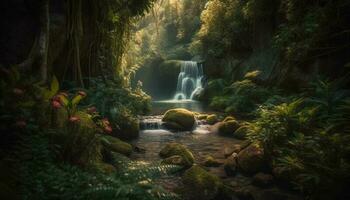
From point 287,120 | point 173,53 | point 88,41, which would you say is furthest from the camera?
point 173,53

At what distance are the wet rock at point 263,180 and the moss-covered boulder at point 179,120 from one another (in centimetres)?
574

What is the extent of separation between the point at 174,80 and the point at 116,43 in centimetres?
1423

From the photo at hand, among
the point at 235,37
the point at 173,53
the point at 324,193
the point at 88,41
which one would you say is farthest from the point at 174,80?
the point at 324,193

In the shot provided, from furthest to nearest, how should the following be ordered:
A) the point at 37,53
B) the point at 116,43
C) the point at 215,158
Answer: the point at 116,43, the point at 215,158, the point at 37,53

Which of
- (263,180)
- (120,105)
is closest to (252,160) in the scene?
(263,180)

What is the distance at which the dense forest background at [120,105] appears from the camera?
4.04 m

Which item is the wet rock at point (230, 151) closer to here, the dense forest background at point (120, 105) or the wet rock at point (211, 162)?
the dense forest background at point (120, 105)

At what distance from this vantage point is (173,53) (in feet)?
95.1

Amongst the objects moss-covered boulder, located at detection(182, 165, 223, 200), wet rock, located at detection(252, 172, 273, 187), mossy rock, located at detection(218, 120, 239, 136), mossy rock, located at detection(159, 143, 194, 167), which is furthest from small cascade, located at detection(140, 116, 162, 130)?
wet rock, located at detection(252, 172, 273, 187)

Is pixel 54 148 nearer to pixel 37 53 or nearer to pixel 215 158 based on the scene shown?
pixel 37 53

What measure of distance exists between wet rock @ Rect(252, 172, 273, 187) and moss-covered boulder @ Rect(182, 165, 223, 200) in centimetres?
86

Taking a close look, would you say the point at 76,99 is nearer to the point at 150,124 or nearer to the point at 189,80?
the point at 150,124

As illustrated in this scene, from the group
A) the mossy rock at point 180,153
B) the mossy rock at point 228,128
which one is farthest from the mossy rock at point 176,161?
the mossy rock at point 228,128

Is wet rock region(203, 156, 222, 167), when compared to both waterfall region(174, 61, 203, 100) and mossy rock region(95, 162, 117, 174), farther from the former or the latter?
waterfall region(174, 61, 203, 100)
